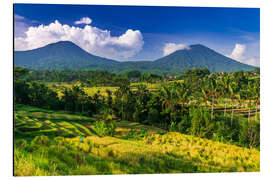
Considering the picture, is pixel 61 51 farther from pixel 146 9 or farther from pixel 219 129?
pixel 219 129

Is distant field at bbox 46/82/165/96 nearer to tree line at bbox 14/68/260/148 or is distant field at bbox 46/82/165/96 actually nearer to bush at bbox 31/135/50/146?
tree line at bbox 14/68/260/148

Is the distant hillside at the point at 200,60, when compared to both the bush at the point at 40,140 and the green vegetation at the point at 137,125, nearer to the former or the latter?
the green vegetation at the point at 137,125

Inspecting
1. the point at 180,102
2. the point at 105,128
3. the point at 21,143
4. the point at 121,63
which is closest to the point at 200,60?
the point at 180,102

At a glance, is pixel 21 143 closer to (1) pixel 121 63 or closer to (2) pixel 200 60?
(1) pixel 121 63

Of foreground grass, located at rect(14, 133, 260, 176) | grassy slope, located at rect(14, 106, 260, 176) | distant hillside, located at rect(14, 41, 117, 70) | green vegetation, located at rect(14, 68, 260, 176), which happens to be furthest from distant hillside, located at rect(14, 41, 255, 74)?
foreground grass, located at rect(14, 133, 260, 176)

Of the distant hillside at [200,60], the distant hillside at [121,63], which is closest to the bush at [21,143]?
the distant hillside at [121,63]
